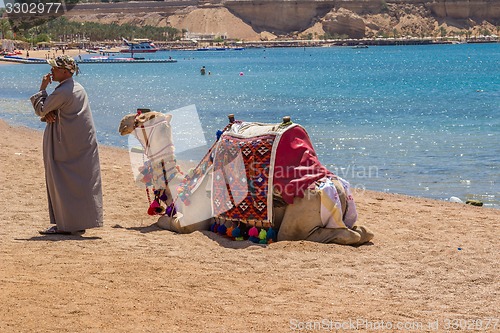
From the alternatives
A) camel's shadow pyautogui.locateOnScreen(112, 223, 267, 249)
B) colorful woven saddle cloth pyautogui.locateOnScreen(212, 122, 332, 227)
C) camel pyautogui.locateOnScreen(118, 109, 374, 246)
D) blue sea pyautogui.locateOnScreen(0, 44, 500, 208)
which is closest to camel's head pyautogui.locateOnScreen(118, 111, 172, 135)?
camel pyautogui.locateOnScreen(118, 109, 374, 246)

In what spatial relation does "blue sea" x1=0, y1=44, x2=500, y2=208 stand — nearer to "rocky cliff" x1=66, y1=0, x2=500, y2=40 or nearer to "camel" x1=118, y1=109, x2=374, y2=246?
"camel" x1=118, y1=109, x2=374, y2=246

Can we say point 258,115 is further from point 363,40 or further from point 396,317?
point 363,40

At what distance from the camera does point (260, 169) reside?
823 centimetres

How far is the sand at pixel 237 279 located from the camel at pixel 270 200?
0.16m

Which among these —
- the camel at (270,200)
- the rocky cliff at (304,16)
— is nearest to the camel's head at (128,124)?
the camel at (270,200)

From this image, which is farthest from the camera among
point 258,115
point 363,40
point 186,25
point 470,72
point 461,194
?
point 186,25

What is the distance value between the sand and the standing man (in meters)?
0.26

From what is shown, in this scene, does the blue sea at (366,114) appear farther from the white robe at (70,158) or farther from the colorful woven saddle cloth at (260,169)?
the white robe at (70,158)

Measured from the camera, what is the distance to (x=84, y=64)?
285 ft

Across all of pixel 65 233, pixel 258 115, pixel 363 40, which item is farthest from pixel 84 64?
pixel 363 40

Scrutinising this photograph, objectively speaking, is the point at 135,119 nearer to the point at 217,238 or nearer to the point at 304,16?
the point at 217,238

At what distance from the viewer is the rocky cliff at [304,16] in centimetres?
18388

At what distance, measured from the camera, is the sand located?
5914mm

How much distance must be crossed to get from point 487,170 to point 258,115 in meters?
15.2
